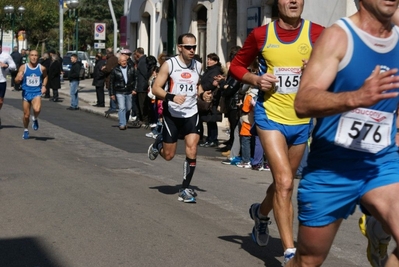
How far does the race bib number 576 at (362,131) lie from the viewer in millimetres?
4508

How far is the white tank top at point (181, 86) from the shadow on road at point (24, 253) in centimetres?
306

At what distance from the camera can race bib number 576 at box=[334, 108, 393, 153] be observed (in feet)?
14.8

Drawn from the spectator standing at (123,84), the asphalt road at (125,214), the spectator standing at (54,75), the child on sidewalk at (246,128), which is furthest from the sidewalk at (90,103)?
the asphalt road at (125,214)

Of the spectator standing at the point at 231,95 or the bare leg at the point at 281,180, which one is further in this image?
the spectator standing at the point at 231,95

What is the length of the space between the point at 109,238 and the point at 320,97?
3787 mm

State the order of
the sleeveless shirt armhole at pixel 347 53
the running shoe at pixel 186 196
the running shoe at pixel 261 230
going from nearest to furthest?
the sleeveless shirt armhole at pixel 347 53 < the running shoe at pixel 261 230 < the running shoe at pixel 186 196

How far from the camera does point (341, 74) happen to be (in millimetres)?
4492

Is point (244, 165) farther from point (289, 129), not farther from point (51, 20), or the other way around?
point (51, 20)

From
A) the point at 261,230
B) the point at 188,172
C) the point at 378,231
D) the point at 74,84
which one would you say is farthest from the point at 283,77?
the point at 74,84

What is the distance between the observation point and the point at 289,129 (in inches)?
267

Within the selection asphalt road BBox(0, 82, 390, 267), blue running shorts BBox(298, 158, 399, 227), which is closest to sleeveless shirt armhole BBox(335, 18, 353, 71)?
blue running shorts BBox(298, 158, 399, 227)

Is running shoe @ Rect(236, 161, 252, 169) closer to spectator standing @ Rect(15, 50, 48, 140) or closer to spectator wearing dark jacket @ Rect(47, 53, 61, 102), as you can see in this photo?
spectator standing @ Rect(15, 50, 48, 140)

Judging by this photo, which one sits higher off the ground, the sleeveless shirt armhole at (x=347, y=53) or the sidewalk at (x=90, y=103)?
the sleeveless shirt armhole at (x=347, y=53)

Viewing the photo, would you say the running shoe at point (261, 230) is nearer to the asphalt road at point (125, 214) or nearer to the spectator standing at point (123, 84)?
the asphalt road at point (125, 214)
